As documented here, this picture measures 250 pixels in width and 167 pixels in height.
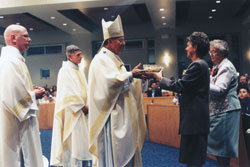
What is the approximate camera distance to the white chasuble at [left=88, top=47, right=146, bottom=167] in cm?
251

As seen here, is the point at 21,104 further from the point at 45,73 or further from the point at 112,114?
the point at 45,73

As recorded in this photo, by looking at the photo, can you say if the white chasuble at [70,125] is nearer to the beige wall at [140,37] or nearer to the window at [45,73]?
the beige wall at [140,37]

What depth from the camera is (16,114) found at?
2.35 metres

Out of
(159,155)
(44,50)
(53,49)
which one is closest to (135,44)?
(53,49)

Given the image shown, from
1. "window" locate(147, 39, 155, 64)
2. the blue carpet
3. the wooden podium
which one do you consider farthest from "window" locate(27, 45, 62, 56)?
the wooden podium

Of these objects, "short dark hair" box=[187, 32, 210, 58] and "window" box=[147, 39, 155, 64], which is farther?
"window" box=[147, 39, 155, 64]

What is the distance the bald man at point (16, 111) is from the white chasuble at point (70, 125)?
3.19 feet

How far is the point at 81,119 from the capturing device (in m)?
3.61

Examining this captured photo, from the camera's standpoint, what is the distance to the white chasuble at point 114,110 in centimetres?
251

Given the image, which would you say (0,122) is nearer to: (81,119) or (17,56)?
(17,56)

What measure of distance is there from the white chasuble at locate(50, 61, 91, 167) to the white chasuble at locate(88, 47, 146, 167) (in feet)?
3.09

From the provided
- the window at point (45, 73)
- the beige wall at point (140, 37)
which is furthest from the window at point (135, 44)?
the window at point (45, 73)

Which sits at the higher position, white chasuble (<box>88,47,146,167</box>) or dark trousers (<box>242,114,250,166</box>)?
white chasuble (<box>88,47,146,167</box>)

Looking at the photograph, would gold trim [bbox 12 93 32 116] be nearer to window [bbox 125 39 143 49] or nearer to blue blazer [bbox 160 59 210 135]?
blue blazer [bbox 160 59 210 135]
